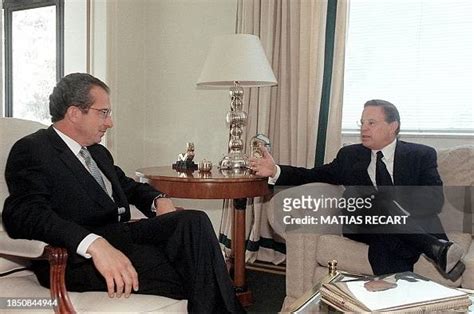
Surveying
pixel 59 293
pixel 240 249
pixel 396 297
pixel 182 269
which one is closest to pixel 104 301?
pixel 59 293

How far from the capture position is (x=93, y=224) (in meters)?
1.69

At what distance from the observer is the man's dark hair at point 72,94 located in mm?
1713

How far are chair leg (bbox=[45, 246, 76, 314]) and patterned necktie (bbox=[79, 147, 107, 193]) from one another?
14.9 inches

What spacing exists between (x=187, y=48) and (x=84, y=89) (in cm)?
196

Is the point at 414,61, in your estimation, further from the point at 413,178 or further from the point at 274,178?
the point at 274,178

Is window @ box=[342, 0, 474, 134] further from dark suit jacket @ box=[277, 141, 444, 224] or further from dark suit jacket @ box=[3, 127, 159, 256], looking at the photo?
dark suit jacket @ box=[3, 127, 159, 256]

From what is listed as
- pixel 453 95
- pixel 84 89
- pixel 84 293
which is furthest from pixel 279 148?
pixel 84 293

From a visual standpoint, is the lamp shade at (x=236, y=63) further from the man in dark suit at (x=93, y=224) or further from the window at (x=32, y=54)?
the window at (x=32, y=54)

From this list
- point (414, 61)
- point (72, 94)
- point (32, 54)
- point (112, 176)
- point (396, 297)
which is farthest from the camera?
point (32, 54)

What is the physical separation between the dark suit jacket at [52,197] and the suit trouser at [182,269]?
87 millimetres

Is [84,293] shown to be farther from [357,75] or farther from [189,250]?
[357,75]

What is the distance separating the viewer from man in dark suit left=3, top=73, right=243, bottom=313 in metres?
1.43

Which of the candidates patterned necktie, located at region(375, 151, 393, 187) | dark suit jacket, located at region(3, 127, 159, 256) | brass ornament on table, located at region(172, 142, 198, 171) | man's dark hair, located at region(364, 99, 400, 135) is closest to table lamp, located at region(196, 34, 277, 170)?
brass ornament on table, located at region(172, 142, 198, 171)

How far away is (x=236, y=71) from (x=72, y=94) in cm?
100
